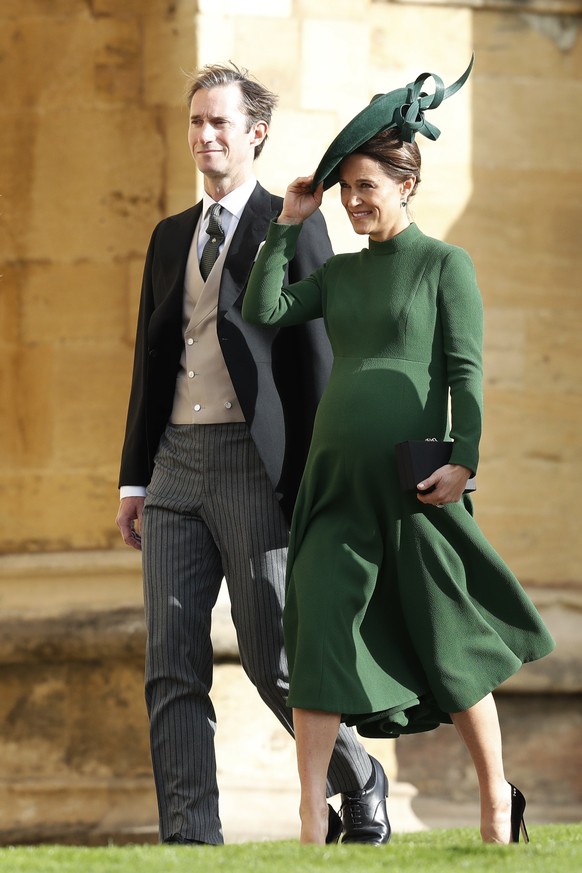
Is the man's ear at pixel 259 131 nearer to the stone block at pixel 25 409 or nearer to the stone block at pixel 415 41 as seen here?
the stone block at pixel 415 41

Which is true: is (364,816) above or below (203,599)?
below

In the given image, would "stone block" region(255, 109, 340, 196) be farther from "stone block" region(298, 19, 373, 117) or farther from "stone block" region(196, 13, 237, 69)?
"stone block" region(196, 13, 237, 69)

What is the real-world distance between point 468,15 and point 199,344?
2.57m

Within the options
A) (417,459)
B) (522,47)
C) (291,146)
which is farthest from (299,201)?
(522,47)

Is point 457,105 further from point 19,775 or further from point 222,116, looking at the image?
point 19,775

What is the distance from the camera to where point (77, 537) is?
5.83 m

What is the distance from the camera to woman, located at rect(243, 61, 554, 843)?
3311 millimetres

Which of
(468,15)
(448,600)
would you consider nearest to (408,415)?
(448,600)

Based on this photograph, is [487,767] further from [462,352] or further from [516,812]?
[462,352]

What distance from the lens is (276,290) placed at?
3.54 meters

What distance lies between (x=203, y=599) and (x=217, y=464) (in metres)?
0.34

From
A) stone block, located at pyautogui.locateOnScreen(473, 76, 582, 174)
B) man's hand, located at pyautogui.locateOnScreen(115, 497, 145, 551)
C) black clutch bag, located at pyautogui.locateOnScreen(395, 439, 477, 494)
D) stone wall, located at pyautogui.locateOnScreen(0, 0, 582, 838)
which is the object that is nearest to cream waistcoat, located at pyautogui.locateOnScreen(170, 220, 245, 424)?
man's hand, located at pyautogui.locateOnScreen(115, 497, 145, 551)

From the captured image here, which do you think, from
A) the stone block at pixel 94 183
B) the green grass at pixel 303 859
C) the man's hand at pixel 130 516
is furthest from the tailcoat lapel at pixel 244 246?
the stone block at pixel 94 183

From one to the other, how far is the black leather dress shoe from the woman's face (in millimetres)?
1401
